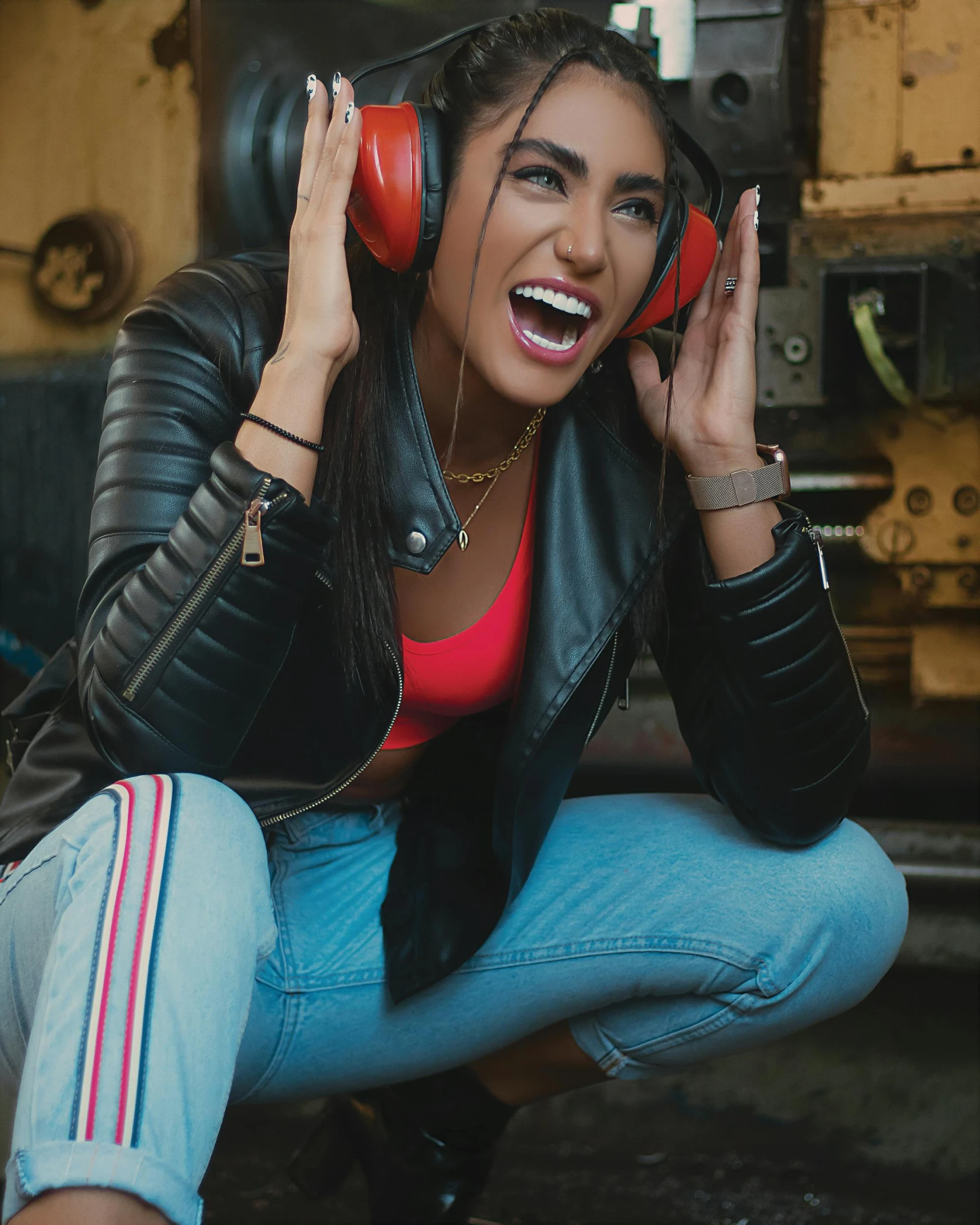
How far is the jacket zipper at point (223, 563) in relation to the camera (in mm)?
949

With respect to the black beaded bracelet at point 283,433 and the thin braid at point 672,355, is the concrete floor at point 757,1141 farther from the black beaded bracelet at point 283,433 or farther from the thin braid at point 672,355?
the black beaded bracelet at point 283,433

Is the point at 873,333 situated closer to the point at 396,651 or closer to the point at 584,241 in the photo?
the point at 584,241

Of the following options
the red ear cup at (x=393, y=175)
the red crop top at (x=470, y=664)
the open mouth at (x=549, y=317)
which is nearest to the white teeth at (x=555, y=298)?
the open mouth at (x=549, y=317)

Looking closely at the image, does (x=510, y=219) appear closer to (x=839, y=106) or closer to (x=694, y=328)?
(x=694, y=328)

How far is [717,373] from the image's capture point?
45.8 inches

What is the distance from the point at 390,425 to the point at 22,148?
3.49 ft

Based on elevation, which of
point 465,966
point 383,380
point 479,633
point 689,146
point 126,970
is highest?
point 689,146

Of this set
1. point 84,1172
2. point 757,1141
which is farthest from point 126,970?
point 757,1141

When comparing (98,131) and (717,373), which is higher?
(98,131)

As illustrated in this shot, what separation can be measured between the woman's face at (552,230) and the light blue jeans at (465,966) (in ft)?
1.47

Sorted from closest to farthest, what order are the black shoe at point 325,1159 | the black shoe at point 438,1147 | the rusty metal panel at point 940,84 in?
the black shoe at point 438,1147 < the black shoe at point 325,1159 < the rusty metal panel at point 940,84

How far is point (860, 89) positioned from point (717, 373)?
75cm

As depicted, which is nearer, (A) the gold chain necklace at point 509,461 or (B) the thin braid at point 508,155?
(B) the thin braid at point 508,155

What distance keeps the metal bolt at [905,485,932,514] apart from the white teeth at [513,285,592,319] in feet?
2.47
